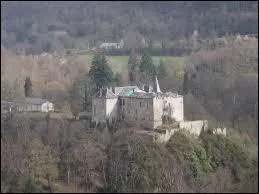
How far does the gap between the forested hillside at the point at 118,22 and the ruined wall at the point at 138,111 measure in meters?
2.14

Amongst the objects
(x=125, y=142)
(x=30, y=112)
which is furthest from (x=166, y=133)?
(x=30, y=112)

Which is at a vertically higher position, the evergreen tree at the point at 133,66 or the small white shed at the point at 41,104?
the evergreen tree at the point at 133,66

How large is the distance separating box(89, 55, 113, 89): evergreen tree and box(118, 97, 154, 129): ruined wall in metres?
2.83

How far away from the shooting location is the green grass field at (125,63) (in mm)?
18531

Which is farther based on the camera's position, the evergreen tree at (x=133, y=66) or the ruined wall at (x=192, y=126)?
the evergreen tree at (x=133, y=66)

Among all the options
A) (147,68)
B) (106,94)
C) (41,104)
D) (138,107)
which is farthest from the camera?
(147,68)

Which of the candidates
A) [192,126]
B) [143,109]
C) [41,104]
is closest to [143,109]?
[143,109]

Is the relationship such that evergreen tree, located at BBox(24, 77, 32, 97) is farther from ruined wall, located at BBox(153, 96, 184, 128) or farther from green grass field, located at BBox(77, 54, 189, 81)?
ruined wall, located at BBox(153, 96, 184, 128)

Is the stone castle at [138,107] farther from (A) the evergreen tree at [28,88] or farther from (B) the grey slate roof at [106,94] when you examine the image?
(A) the evergreen tree at [28,88]

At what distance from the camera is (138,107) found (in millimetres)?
15703

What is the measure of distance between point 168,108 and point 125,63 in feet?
14.2

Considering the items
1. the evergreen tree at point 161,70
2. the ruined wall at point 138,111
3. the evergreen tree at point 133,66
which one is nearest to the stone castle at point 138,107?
the ruined wall at point 138,111

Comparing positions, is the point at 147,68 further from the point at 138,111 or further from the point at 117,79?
the point at 138,111

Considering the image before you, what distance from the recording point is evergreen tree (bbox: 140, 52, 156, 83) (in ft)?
63.0
